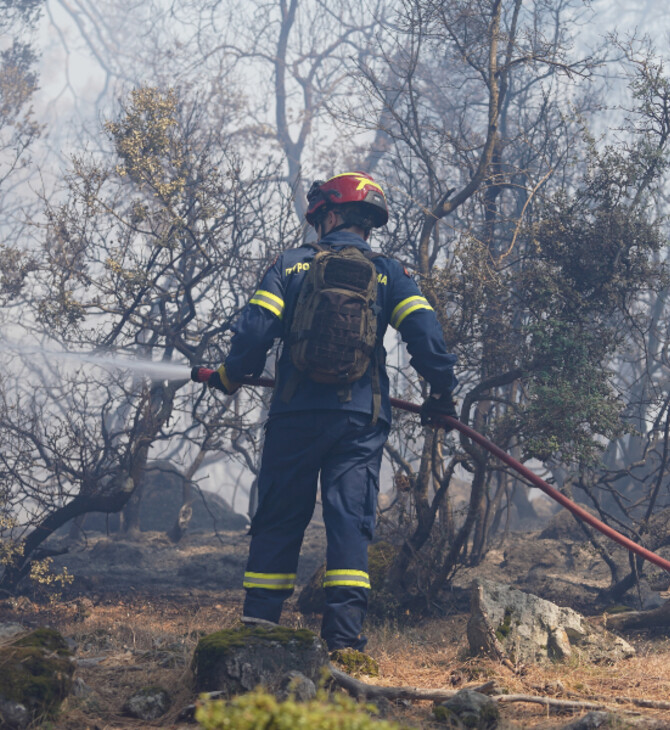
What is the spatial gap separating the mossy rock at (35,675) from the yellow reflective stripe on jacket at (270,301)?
2.00 meters

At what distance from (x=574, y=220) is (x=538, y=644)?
3.30 m

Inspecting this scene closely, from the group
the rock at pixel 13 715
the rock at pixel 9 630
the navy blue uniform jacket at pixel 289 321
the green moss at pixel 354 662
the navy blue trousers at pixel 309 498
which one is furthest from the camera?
the navy blue uniform jacket at pixel 289 321

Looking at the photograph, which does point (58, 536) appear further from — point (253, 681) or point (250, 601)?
point (253, 681)

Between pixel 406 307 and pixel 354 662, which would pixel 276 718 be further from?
pixel 406 307

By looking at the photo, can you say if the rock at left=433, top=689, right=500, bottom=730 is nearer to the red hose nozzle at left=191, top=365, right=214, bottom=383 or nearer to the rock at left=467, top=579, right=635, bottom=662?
the rock at left=467, top=579, right=635, bottom=662

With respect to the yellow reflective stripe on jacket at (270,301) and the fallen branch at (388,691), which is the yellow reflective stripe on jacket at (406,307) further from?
the fallen branch at (388,691)

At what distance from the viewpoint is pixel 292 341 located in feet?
13.4

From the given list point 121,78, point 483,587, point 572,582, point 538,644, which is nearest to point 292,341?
point 483,587

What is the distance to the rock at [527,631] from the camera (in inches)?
151

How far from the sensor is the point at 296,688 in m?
2.45

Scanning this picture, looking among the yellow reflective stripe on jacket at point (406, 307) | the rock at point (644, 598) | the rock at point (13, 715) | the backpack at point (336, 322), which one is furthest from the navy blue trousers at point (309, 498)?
the rock at point (644, 598)

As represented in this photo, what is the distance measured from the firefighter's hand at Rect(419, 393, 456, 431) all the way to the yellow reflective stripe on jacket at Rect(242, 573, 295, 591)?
119 centimetres

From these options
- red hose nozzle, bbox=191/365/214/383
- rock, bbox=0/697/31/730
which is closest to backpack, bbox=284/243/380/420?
red hose nozzle, bbox=191/365/214/383

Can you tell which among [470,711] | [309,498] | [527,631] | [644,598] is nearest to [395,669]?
[527,631]
